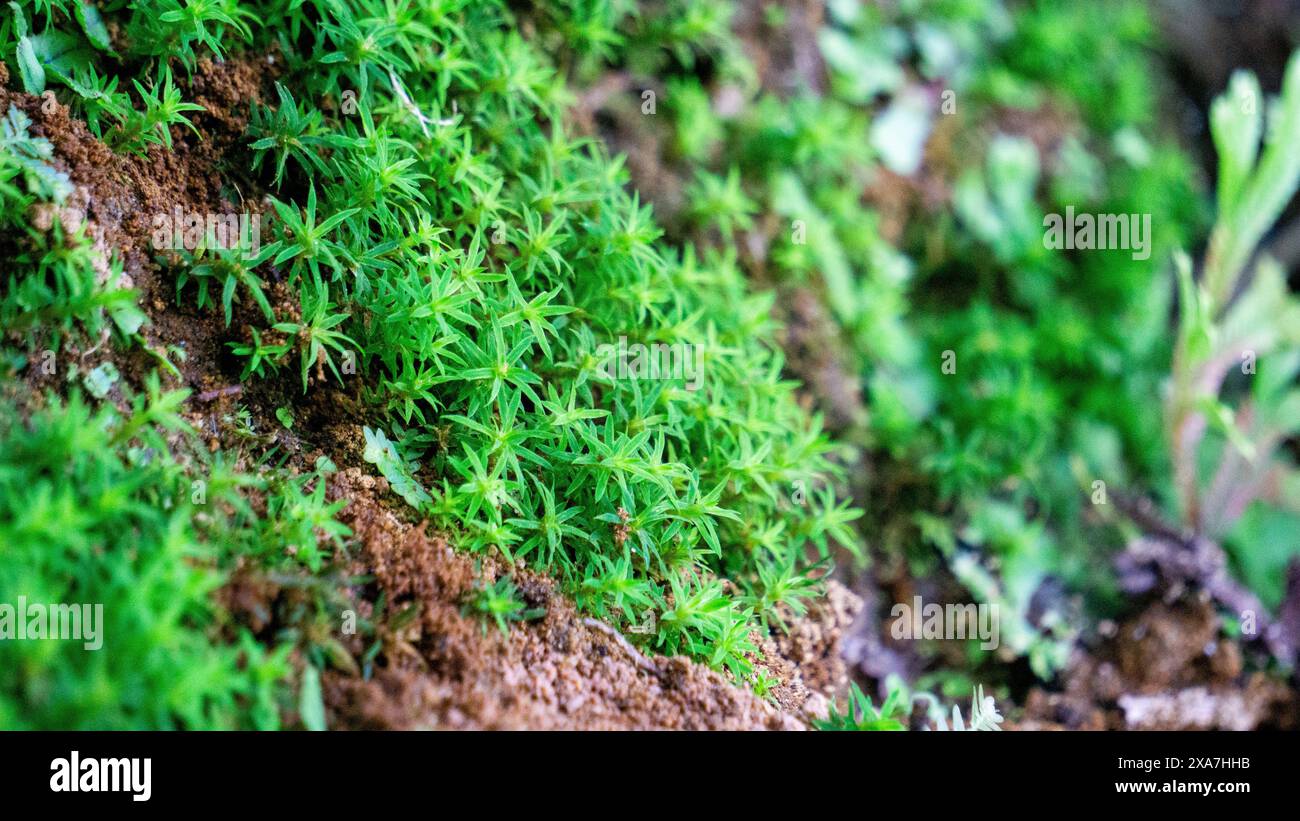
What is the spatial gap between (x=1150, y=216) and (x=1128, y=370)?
0.98 meters

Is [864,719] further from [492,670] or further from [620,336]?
[620,336]

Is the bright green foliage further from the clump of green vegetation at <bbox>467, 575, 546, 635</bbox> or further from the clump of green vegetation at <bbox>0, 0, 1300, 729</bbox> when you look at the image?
the clump of green vegetation at <bbox>467, 575, 546, 635</bbox>

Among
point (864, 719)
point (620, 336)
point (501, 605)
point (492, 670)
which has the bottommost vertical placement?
point (864, 719)

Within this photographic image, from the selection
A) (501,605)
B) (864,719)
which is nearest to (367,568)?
(501,605)

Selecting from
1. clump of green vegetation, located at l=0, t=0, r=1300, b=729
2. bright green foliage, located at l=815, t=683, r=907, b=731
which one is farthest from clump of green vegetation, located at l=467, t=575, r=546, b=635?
bright green foliage, located at l=815, t=683, r=907, b=731

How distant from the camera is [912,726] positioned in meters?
2.85

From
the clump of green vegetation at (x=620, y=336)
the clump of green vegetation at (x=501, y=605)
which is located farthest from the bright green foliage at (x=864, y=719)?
the clump of green vegetation at (x=501, y=605)

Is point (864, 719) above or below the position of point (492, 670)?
below

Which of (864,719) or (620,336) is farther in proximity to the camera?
(620,336)

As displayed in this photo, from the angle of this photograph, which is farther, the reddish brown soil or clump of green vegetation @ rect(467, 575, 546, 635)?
clump of green vegetation @ rect(467, 575, 546, 635)

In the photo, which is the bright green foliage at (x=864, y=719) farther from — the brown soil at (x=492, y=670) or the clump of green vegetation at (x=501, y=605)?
the clump of green vegetation at (x=501, y=605)

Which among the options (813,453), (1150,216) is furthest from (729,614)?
(1150,216)

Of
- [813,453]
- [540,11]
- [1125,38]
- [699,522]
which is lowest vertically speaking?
[699,522]
